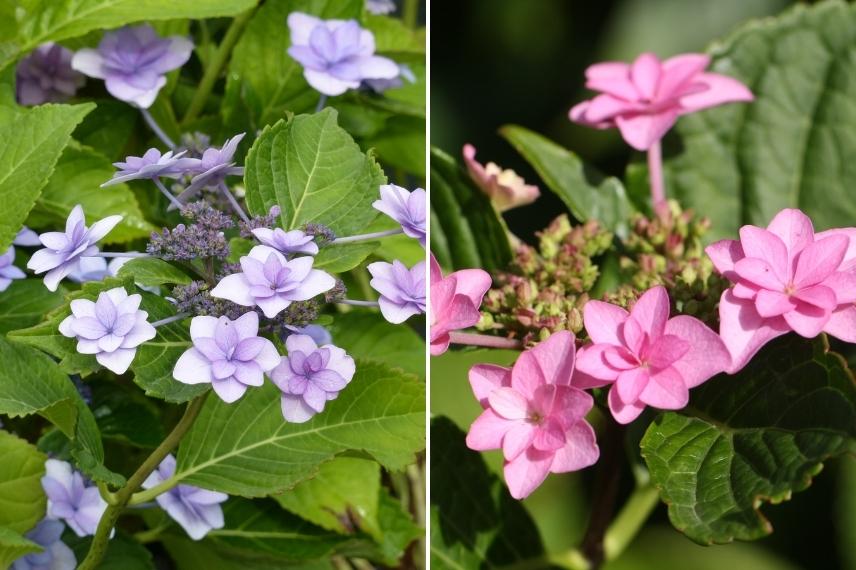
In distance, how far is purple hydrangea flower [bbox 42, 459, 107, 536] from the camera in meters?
0.57

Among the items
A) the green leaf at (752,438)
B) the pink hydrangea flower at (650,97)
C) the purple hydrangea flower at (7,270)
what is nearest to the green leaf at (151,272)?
the purple hydrangea flower at (7,270)

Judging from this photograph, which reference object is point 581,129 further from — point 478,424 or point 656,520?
point 478,424

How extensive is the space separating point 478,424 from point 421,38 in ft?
1.38

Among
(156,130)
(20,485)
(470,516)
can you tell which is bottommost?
(470,516)

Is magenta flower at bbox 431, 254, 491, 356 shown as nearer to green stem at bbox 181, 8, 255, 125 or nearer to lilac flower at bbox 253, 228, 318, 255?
lilac flower at bbox 253, 228, 318, 255

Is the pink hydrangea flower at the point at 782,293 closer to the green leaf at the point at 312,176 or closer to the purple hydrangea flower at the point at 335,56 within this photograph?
the green leaf at the point at 312,176

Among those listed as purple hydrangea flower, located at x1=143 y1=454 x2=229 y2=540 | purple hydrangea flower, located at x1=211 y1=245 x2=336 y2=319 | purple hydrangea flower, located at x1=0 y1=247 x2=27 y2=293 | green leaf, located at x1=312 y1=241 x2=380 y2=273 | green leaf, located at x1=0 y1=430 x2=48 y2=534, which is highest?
purple hydrangea flower, located at x1=211 y1=245 x2=336 y2=319

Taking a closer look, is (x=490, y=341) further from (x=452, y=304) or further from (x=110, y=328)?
(x=110, y=328)

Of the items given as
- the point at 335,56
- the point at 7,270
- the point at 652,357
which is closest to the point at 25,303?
the point at 7,270

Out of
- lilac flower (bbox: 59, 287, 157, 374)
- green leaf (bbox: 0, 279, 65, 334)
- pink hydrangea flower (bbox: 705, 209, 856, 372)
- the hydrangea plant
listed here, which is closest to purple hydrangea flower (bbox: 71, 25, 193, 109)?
the hydrangea plant

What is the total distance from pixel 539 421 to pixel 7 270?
0.95 feet

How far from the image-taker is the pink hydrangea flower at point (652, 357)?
48cm

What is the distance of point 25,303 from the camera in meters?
0.60

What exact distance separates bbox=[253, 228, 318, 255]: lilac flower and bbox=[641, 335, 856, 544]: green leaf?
191mm
